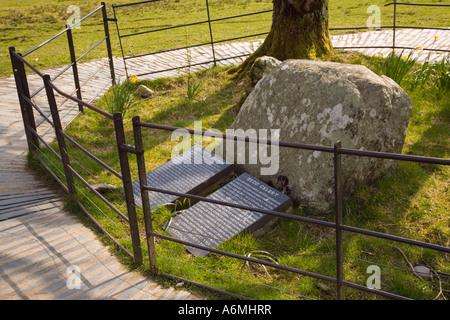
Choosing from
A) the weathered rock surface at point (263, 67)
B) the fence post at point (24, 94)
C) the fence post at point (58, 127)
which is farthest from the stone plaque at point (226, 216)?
the weathered rock surface at point (263, 67)

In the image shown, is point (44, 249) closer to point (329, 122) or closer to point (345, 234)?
point (345, 234)

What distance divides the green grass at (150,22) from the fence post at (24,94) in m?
4.00

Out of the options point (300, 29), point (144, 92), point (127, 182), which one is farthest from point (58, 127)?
point (300, 29)

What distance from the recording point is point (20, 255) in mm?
3631

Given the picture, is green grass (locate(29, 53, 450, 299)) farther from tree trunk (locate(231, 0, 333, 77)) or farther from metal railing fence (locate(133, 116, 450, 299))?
tree trunk (locate(231, 0, 333, 77))

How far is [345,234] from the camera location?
427cm

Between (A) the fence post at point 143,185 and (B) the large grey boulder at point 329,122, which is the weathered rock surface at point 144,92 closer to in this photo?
(B) the large grey boulder at point 329,122

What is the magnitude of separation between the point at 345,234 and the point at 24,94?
337 cm

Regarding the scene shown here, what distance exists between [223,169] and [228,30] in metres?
7.93

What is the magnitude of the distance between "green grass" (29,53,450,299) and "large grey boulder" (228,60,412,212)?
0.71 ft

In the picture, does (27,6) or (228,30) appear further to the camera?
(27,6)
